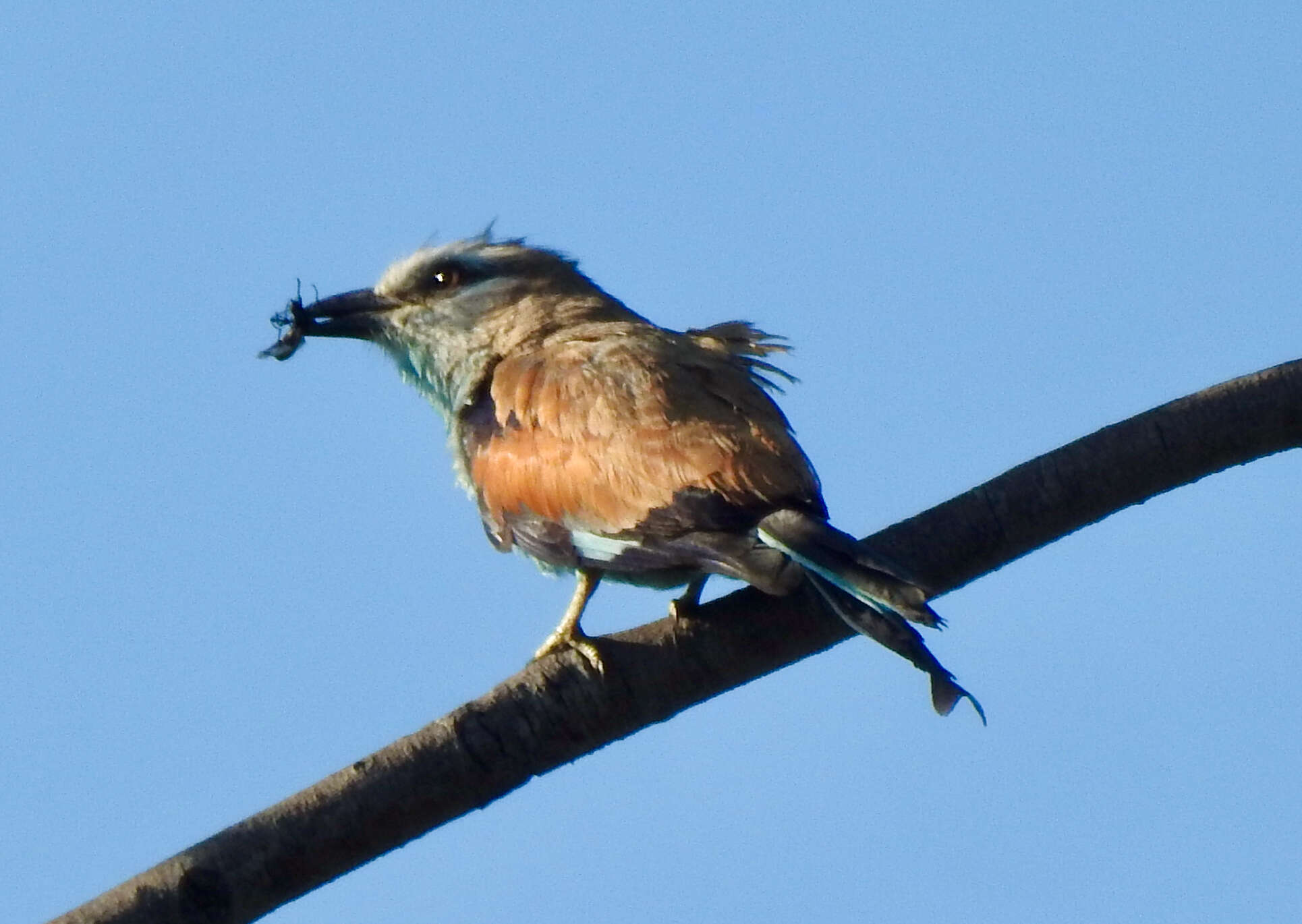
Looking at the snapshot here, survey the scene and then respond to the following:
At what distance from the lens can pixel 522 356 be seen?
5539mm

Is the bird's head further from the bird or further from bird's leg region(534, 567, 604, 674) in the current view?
bird's leg region(534, 567, 604, 674)

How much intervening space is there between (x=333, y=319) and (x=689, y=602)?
2.92m

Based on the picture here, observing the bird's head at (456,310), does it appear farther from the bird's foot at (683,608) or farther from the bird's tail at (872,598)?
the bird's tail at (872,598)

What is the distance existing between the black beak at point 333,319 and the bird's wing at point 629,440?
1.05m

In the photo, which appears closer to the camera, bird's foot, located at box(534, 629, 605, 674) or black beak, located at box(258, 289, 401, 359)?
bird's foot, located at box(534, 629, 605, 674)

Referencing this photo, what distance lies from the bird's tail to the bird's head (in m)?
2.25

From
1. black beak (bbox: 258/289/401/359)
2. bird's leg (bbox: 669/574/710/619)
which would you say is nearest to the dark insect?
black beak (bbox: 258/289/401/359)

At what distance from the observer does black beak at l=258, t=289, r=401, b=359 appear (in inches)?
254

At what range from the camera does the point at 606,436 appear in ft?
Result: 15.4

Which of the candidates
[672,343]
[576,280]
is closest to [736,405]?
[672,343]

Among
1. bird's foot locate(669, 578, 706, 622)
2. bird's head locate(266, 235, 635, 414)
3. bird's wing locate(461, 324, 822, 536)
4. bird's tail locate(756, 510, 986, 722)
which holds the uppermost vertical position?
bird's head locate(266, 235, 635, 414)

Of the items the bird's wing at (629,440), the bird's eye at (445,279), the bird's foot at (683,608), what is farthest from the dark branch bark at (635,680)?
the bird's eye at (445,279)

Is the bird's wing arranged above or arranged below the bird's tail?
above

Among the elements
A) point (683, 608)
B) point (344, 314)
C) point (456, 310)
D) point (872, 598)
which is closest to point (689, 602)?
point (683, 608)
